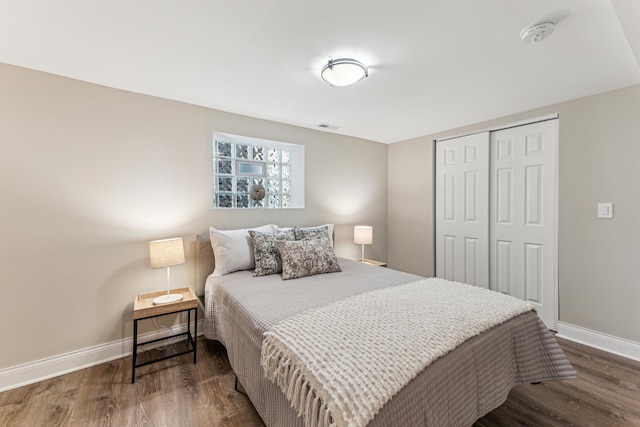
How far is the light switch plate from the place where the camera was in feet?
7.69

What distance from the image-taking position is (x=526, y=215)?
2900mm

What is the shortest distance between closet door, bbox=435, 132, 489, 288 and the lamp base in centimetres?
316

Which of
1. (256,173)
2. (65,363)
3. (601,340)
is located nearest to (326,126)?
(256,173)

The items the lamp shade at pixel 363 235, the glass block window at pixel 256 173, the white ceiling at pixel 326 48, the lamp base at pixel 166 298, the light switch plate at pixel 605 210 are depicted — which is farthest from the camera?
the lamp shade at pixel 363 235

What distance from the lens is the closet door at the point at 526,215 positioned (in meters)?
2.73

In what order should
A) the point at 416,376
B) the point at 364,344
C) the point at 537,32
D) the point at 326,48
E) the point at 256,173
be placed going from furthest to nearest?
the point at 256,173 → the point at 326,48 → the point at 537,32 → the point at 364,344 → the point at 416,376

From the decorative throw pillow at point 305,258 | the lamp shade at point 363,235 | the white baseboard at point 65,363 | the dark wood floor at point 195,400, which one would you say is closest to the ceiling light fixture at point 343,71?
the decorative throw pillow at point 305,258

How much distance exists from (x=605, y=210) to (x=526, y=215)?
0.61 meters

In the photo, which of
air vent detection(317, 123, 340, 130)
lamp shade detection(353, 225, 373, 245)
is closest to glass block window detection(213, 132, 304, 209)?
air vent detection(317, 123, 340, 130)

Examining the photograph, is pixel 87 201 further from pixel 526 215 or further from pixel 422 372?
pixel 526 215

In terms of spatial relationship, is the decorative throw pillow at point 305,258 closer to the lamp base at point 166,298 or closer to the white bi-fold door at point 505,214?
the lamp base at point 166,298

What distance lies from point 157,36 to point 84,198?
1.42m

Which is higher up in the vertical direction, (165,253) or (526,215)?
(526,215)

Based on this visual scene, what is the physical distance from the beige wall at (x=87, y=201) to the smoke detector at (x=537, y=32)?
96.6 inches
